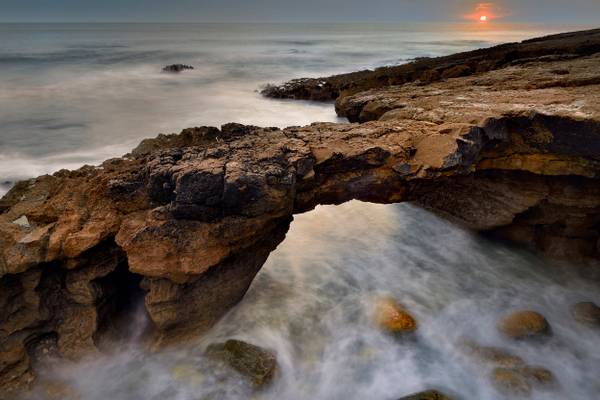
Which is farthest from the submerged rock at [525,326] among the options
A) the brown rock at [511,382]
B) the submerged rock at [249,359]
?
the submerged rock at [249,359]

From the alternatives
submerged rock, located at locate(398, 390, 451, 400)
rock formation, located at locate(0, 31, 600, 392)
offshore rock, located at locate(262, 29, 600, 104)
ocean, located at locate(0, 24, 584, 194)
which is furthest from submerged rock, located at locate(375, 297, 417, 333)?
ocean, located at locate(0, 24, 584, 194)

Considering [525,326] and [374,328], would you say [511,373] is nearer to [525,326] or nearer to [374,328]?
[525,326]

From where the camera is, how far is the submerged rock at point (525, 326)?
5418 mm

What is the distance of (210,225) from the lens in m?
4.87

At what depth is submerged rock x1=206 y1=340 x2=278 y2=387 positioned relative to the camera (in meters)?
4.86

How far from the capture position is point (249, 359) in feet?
16.3

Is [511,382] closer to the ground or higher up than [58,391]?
higher up

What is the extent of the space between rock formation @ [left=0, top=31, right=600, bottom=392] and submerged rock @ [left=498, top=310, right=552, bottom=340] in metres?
1.78

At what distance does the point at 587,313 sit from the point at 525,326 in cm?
109

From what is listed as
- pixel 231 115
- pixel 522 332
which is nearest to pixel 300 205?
pixel 522 332

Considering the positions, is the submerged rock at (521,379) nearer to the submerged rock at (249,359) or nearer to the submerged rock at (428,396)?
the submerged rock at (428,396)

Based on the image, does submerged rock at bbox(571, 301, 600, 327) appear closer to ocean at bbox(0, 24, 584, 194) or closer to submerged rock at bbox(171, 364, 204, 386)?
submerged rock at bbox(171, 364, 204, 386)

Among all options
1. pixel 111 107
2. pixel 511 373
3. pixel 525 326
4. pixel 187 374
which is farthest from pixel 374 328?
pixel 111 107

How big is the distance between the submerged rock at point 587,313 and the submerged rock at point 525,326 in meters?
0.63
